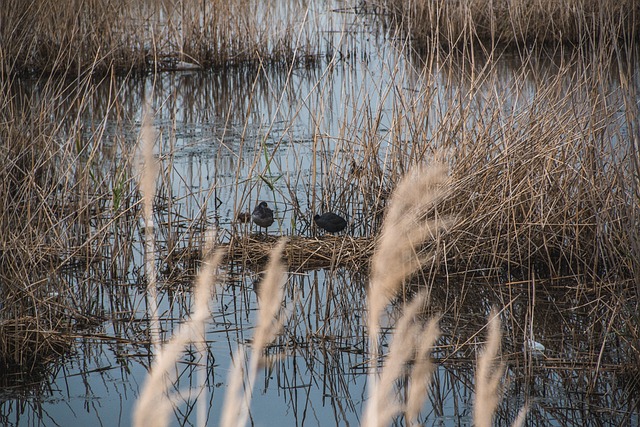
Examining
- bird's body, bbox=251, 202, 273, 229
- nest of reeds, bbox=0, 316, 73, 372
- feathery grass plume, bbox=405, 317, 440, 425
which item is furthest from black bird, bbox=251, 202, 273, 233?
nest of reeds, bbox=0, 316, 73, 372

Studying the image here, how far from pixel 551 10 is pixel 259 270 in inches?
253

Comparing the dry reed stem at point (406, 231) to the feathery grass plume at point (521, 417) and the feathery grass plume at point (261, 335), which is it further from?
the feathery grass plume at point (521, 417)

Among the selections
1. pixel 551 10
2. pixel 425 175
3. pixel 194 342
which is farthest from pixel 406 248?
pixel 551 10

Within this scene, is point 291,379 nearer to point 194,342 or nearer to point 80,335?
point 194,342

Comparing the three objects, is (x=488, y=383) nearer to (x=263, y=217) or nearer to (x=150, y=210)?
(x=150, y=210)

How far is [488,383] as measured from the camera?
2.77 meters

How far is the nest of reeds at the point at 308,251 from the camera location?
4.03 meters

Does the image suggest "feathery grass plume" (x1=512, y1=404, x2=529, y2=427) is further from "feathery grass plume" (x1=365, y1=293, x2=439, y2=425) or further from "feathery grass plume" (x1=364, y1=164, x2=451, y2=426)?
"feathery grass plume" (x1=364, y1=164, x2=451, y2=426)

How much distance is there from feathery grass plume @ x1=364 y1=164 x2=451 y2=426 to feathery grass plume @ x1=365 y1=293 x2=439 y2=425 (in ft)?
0.64

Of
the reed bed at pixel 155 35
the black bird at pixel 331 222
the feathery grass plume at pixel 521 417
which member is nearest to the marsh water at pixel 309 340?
the feathery grass plume at pixel 521 417

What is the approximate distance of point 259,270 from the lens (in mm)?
4043

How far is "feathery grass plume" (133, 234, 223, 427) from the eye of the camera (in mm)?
2254

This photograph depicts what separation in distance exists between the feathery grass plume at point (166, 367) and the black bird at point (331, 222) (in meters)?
0.56

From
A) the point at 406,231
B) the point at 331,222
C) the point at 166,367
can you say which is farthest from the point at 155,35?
the point at 166,367
